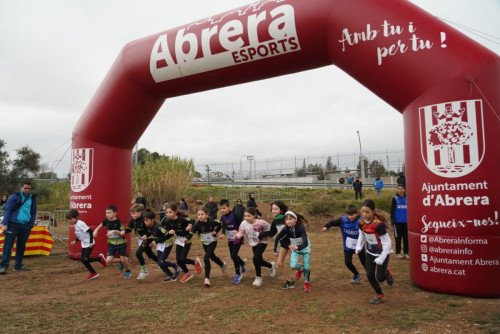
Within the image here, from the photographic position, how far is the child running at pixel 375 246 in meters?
5.21

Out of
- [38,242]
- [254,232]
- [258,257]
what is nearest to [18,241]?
[38,242]

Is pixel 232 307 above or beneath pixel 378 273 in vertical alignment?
beneath

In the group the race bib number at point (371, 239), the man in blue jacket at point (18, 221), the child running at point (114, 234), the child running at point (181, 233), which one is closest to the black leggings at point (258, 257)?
the child running at point (181, 233)

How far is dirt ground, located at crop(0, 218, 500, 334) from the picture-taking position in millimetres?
4426

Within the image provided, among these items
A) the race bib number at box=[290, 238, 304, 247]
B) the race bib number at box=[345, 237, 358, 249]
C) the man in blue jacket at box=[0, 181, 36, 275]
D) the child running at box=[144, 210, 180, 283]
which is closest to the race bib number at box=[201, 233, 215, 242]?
the child running at box=[144, 210, 180, 283]

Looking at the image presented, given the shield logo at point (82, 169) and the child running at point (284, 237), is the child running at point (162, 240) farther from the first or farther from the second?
the shield logo at point (82, 169)

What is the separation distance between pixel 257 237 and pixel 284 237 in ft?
2.08

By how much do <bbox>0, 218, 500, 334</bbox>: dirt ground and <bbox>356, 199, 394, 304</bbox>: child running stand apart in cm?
35

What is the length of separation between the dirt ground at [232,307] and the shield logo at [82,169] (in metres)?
2.68

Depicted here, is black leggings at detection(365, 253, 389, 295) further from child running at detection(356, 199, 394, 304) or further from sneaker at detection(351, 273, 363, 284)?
sneaker at detection(351, 273, 363, 284)

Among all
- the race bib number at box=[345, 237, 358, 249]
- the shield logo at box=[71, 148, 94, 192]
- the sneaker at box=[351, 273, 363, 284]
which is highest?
the shield logo at box=[71, 148, 94, 192]

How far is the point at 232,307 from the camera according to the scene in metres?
5.25

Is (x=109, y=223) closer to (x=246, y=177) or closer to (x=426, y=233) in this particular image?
(x=426, y=233)

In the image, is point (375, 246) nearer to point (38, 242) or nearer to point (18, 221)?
point (18, 221)
